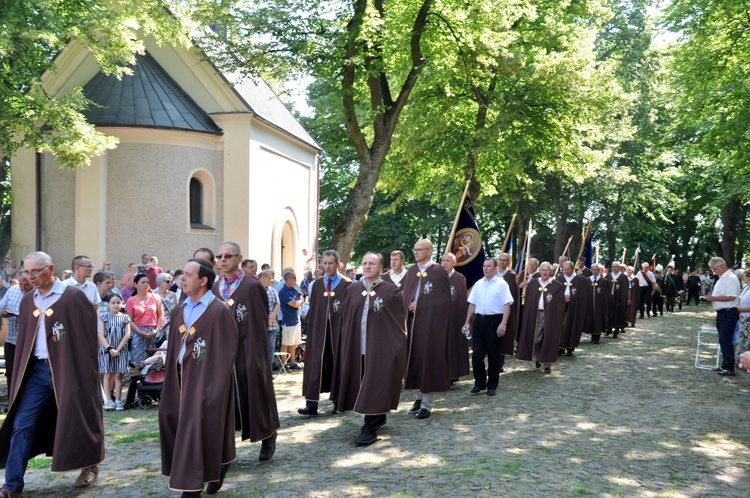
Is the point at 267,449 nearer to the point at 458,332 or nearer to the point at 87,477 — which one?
the point at 87,477

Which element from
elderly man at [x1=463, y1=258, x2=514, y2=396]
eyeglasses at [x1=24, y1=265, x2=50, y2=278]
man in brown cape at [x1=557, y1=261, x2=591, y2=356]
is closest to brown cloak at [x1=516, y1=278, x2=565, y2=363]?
man in brown cape at [x1=557, y1=261, x2=591, y2=356]

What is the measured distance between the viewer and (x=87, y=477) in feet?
21.1

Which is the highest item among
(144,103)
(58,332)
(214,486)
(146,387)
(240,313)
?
(144,103)

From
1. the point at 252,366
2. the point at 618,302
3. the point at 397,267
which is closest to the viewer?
the point at 252,366

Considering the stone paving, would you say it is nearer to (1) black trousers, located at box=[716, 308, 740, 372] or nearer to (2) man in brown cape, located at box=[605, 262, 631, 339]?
(1) black trousers, located at box=[716, 308, 740, 372]

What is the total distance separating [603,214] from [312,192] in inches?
630

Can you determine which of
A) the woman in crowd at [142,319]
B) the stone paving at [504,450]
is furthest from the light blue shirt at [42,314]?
the woman in crowd at [142,319]

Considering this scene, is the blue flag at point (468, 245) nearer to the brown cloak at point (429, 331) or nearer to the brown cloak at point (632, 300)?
the brown cloak at point (429, 331)

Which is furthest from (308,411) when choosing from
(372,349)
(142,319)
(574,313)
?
(574,313)

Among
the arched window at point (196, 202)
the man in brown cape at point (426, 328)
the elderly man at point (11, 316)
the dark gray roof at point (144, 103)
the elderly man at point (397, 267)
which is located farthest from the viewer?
the arched window at point (196, 202)

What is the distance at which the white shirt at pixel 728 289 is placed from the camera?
12344 millimetres

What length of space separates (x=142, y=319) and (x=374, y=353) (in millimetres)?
4371

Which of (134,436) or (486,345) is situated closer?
(134,436)

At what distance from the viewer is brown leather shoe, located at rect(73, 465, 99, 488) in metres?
6.39
